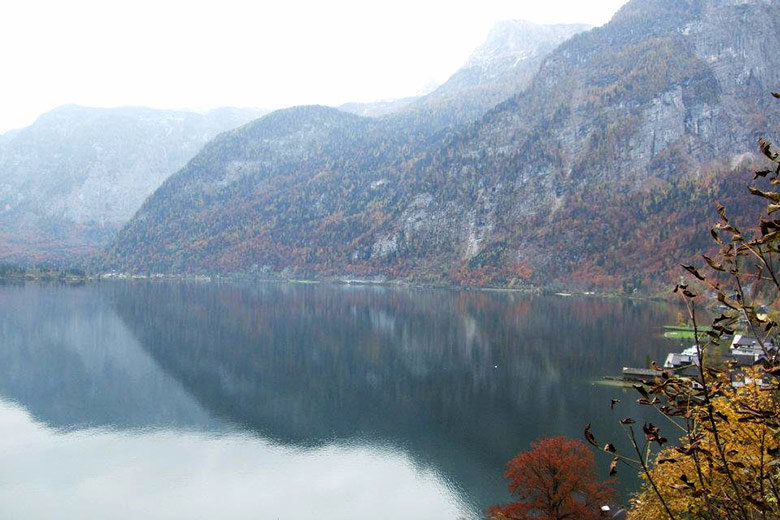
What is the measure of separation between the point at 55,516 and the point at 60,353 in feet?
197

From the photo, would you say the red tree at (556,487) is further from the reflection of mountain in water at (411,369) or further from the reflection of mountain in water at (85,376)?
the reflection of mountain in water at (85,376)

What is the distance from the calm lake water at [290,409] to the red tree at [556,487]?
6.18 metres

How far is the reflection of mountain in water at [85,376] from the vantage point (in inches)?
2283

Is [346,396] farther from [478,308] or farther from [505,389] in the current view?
[478,308]

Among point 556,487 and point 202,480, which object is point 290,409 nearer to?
point 202,480

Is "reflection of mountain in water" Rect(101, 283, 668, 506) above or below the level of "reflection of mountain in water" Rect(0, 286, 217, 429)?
above

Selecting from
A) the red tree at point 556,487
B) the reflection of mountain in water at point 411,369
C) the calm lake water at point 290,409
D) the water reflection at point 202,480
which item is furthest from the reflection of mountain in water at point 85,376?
the red tree at point 556,487

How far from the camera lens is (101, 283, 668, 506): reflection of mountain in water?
5003 cm

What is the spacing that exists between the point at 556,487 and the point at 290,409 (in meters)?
35.5

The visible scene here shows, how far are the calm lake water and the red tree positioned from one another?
618 cm

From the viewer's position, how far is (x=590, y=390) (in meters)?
61.7

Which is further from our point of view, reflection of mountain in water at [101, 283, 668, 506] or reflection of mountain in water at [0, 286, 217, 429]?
reflection of mountain in water at [0, 286, 217, 429]

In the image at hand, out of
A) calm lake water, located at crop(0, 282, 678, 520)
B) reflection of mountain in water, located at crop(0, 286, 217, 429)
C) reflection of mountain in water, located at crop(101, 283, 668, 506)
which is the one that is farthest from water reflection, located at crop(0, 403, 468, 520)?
reflection of mountain in water, located at crop(0, 286, 217, 429)

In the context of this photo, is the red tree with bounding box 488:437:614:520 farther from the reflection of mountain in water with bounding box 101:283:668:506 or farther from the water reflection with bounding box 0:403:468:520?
the reflection of mountain in water with bounding box 101:283:668:506
